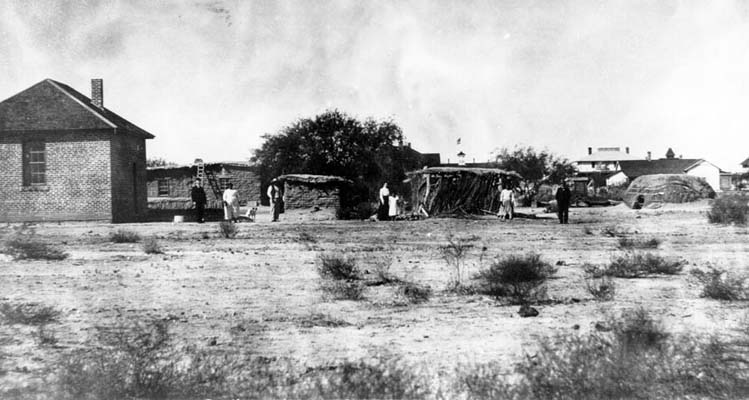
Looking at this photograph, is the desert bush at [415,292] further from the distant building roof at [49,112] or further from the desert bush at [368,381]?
the distant building roof at [49,112]

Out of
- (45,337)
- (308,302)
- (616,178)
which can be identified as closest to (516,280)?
(308,302)

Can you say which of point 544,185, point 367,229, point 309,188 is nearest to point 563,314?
point 367,229

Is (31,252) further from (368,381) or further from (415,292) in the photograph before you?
(368,381)

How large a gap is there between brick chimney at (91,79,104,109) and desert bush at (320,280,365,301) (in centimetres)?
2337

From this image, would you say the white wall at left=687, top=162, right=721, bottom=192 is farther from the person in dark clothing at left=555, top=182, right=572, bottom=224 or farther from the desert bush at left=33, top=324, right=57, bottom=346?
the desert bush at left=33, top=324, right=57, bottom=346

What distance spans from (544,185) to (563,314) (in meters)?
55.4

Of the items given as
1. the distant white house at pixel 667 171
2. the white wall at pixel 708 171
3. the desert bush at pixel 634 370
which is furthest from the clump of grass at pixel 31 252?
the white wall at pixel 708 171

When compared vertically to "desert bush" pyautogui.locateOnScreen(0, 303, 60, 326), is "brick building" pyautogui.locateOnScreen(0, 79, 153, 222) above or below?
above

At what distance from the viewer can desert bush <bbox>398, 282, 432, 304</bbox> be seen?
7919mm

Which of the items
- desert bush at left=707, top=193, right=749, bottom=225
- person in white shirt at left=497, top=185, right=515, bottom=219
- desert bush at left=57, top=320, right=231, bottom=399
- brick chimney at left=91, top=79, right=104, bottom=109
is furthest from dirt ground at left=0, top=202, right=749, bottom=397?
brick chimney at left=91, top=79, right=104, bottom=109

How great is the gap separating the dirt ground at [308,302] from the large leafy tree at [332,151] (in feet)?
99.0

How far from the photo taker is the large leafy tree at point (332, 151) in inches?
1785

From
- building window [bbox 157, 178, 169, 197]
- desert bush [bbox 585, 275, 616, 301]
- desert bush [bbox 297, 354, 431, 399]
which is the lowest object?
desert bush [bbox 297, 354, 431, 399]

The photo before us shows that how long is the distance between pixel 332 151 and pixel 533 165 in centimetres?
2576
